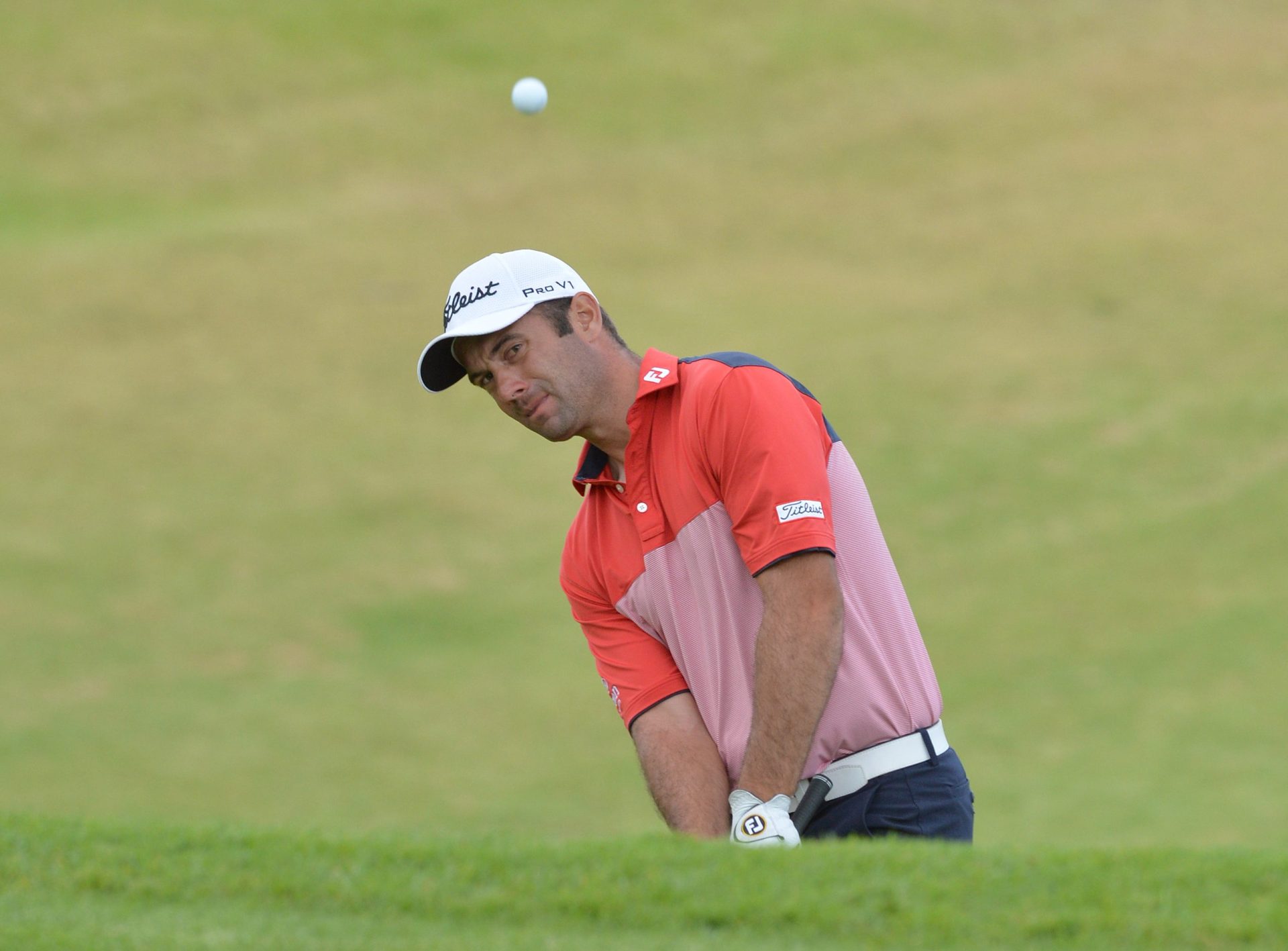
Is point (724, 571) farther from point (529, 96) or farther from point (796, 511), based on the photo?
point (529, 96)

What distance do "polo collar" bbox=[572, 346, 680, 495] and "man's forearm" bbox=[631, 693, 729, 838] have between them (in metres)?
0.52

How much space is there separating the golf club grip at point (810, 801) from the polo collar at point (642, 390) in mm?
777

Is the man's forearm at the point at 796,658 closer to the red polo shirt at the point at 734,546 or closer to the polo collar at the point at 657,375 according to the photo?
the red polo shirt at the point at 734,546

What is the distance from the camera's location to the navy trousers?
3557mm

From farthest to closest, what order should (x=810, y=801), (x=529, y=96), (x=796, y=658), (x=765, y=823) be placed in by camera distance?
(x=529, y=96) < (x=810, y=801) < (x=765, y=823) < (x=796, y=658)

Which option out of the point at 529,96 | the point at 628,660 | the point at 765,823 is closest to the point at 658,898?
the point at 765,823

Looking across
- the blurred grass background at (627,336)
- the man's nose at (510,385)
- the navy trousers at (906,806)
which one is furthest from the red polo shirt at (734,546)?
the blurred grass background at (627,336)

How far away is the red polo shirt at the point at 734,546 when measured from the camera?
3385mm

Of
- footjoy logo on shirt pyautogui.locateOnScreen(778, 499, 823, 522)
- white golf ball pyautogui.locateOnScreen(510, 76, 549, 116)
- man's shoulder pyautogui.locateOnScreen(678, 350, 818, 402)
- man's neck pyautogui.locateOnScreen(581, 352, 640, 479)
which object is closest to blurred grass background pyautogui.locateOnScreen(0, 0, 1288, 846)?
white golf ball pyautogui.locateOnScreen(510, 76, 549, 116)

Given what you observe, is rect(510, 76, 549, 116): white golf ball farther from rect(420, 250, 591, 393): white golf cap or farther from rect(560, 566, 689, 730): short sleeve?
rect(560, 566, 689, 730): short sleeve

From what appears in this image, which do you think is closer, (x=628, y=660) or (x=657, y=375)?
(x=657, y=375)

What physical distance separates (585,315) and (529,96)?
5.19 m

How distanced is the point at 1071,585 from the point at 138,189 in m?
13.8

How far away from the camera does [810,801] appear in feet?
11.5
